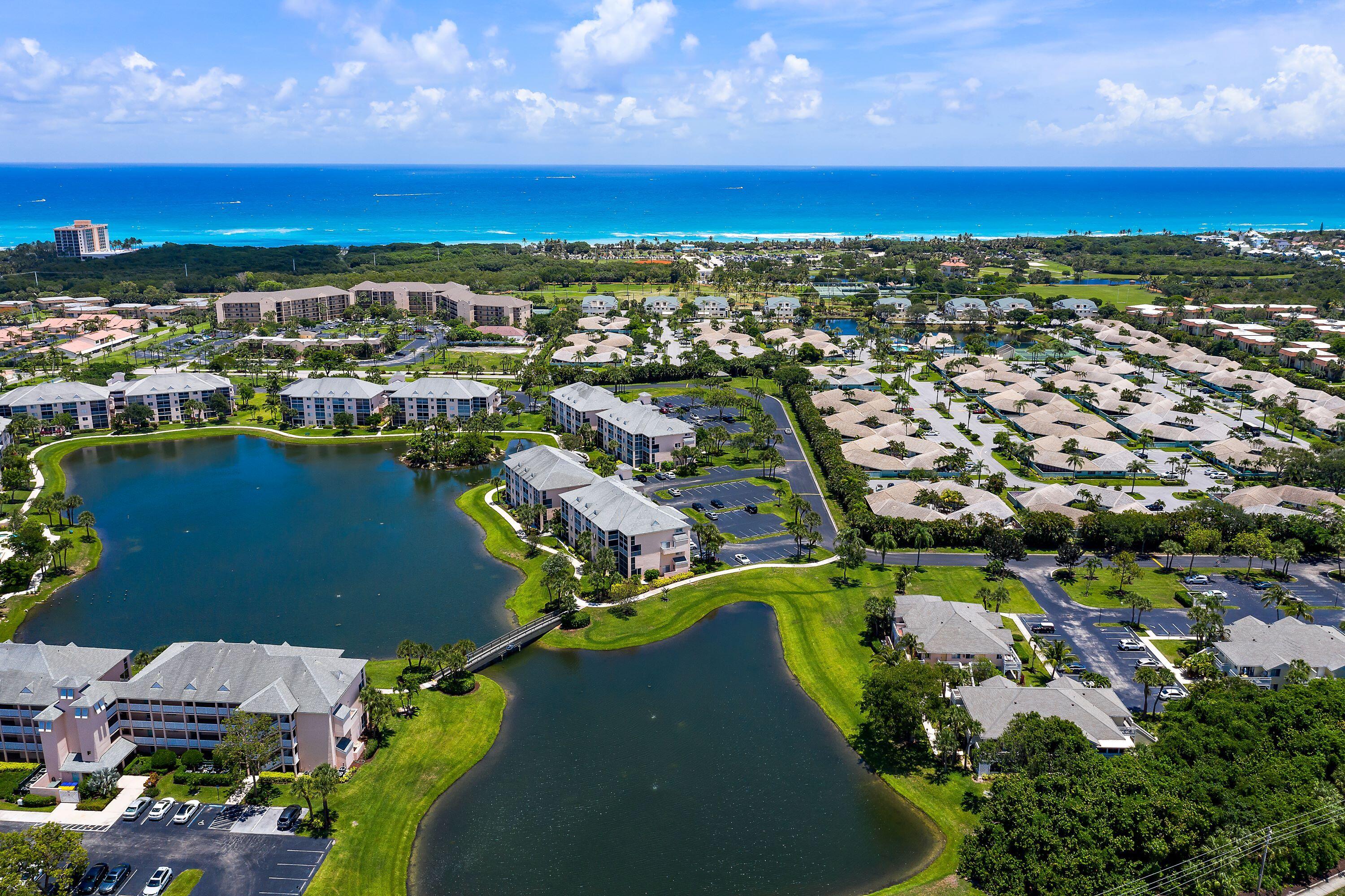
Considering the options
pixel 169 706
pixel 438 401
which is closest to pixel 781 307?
pixel 438 401

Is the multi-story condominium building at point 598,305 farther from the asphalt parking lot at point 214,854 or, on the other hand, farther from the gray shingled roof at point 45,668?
the asphalt parking lot at point 214,854

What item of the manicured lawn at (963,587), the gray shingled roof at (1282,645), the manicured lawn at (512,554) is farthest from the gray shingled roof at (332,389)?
the gray shingled roof at (1282,645)

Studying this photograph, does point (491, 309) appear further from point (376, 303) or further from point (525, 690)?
point (525, 690)

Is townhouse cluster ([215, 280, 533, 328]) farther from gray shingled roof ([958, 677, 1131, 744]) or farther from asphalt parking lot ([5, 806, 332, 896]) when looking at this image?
asphalt parking lot ([5, 806, 332, 896])

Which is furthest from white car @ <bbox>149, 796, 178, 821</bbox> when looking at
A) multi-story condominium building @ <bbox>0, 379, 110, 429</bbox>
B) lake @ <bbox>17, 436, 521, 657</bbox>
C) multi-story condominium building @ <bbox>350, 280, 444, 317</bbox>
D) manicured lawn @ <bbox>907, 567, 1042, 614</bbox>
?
multi-story condominium building @ <bbox>350, 280, 444, 317</bbox>

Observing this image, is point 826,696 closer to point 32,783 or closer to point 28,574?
point 32,783

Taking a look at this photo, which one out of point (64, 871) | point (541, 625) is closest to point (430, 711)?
point (541, 625)
